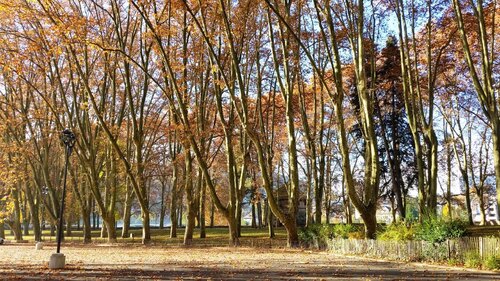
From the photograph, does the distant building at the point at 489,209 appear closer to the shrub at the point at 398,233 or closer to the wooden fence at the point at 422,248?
the wooden fence at the point at 422,248

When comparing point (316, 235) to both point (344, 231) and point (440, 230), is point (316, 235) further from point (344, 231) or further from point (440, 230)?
point (440, 230)

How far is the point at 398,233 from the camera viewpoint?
623 inches

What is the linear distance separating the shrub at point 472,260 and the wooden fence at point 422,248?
0.27 ft

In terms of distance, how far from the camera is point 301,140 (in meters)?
38.6

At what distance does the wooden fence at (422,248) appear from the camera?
12819mm

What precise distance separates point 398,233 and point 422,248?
119cm

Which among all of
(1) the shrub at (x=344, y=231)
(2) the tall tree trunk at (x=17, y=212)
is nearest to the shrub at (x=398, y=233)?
(1) the shrub at (x=344, y=231)

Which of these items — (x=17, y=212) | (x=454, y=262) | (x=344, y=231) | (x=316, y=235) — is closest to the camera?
(x=454, y=262)

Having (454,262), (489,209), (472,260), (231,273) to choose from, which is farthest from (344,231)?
(489,209)

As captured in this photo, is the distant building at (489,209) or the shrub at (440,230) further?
the distant building at (489,209)

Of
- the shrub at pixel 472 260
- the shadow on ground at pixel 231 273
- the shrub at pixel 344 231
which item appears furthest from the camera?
the shrub at pixel 344 231

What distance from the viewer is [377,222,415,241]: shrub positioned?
15.5 m

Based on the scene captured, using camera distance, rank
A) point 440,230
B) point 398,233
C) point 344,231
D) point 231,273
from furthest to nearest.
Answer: point 344,231, point 398,233, point 440,230, point 231,273

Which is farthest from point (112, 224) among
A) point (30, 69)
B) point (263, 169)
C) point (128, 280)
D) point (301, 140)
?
point (128, 280)
